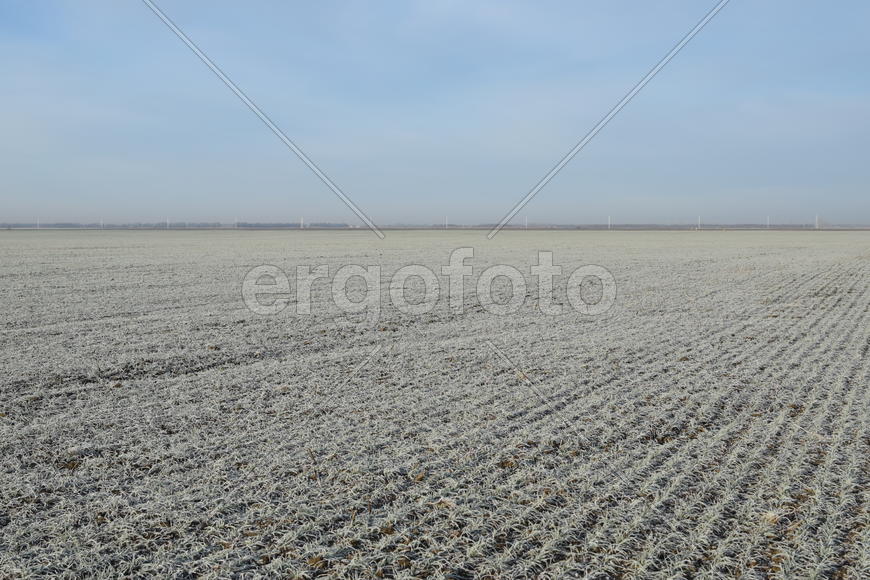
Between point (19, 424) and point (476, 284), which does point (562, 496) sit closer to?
point (19, 424)

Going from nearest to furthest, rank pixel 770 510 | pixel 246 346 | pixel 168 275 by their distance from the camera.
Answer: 1. pixel 770 510
2. pixel 246 346
3. pixel 168 275

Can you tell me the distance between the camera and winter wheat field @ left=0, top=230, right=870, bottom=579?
3.86 meters

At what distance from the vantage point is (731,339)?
34.8ft

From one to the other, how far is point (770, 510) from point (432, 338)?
6.89 meters

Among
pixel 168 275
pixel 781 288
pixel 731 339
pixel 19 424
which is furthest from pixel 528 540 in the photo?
pixel 168 275

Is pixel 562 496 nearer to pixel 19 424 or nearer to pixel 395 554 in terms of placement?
pixel 395 554

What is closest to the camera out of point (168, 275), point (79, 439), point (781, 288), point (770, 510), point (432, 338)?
point (770, 510)

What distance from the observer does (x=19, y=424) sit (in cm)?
613

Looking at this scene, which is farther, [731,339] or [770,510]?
[731,339]

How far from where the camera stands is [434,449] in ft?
18.0

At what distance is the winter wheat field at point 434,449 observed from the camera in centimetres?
386

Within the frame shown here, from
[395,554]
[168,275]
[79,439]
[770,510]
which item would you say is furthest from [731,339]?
[168,275]

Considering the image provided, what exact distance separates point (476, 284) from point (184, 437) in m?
14.5

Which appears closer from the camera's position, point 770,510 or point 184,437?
point 770,510
